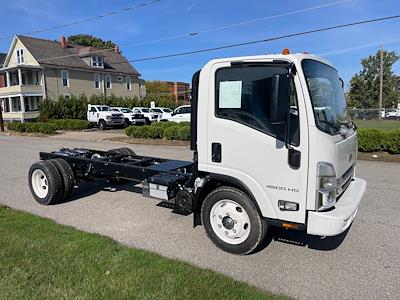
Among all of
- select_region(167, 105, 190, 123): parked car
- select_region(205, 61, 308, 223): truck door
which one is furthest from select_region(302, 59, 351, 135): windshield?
select_region(167, 105, 190, 123): parked car

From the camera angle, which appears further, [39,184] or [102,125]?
[102,125]

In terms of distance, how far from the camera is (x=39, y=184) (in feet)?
23.1

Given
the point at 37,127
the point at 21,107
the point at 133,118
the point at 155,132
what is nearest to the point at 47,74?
the point at 21,107

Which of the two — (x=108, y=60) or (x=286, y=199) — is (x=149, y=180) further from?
(x=108, y=60)

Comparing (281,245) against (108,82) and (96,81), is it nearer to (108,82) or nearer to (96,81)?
(96,81)

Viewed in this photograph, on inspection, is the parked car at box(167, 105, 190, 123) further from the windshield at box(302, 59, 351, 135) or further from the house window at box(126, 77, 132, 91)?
the house window at box(126, 77, 132, 91)

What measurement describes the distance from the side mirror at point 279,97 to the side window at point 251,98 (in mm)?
150

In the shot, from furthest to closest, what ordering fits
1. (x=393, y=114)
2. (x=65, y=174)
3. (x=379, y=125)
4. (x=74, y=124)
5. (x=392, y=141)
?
(x=393, y=114), (x=74, y=124), (x=379, y=125), (x=392, y=141), (x=65, y=174)

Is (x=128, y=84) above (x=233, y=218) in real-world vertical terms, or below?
above

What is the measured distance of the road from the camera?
385 cm

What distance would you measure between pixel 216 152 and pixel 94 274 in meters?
1.96

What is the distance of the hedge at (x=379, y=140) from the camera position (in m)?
12.0

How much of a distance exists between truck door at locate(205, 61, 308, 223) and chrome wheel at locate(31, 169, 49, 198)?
13.0 ft

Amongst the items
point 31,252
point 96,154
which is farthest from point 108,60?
point 31,252
